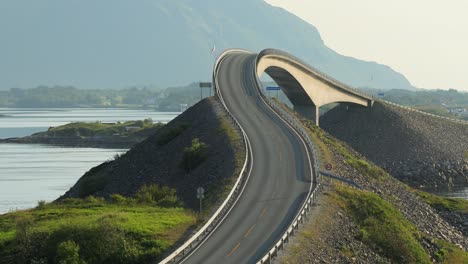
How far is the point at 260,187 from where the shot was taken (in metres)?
62.0

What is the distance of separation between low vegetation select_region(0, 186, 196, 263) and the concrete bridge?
71.4 meters

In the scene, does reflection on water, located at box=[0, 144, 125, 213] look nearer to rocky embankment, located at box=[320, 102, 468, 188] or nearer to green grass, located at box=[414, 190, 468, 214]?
green grass, located at box=[414, 190, 468, 214]

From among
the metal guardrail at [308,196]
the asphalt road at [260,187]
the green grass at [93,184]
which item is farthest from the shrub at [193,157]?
the metal guardrail at [308,196]

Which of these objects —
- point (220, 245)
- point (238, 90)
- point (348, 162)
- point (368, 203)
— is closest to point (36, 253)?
point (220, 245)

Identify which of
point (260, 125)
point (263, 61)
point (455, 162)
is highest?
point (263, 61)

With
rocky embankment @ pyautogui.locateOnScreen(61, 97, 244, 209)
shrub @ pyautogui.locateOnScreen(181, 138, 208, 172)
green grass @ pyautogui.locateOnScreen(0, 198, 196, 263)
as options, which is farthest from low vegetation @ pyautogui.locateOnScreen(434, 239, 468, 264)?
shrub @ pyautogui.locateOnScreen(181, 138, 208, 172)

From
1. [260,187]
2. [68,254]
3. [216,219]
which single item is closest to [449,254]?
[260,187]

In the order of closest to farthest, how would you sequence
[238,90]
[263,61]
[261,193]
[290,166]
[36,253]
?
[36,253] < [261,193] < [290,166] < [238,90] < [263,61]

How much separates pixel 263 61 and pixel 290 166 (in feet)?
171

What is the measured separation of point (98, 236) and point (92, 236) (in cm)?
38

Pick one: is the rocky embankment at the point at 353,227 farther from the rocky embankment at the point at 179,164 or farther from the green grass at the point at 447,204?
the rocky embankment at the point at 179,164

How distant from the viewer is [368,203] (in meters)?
60.5

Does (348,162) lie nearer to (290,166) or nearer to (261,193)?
(290,166)

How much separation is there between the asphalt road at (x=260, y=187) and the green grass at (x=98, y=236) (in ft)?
9.03
